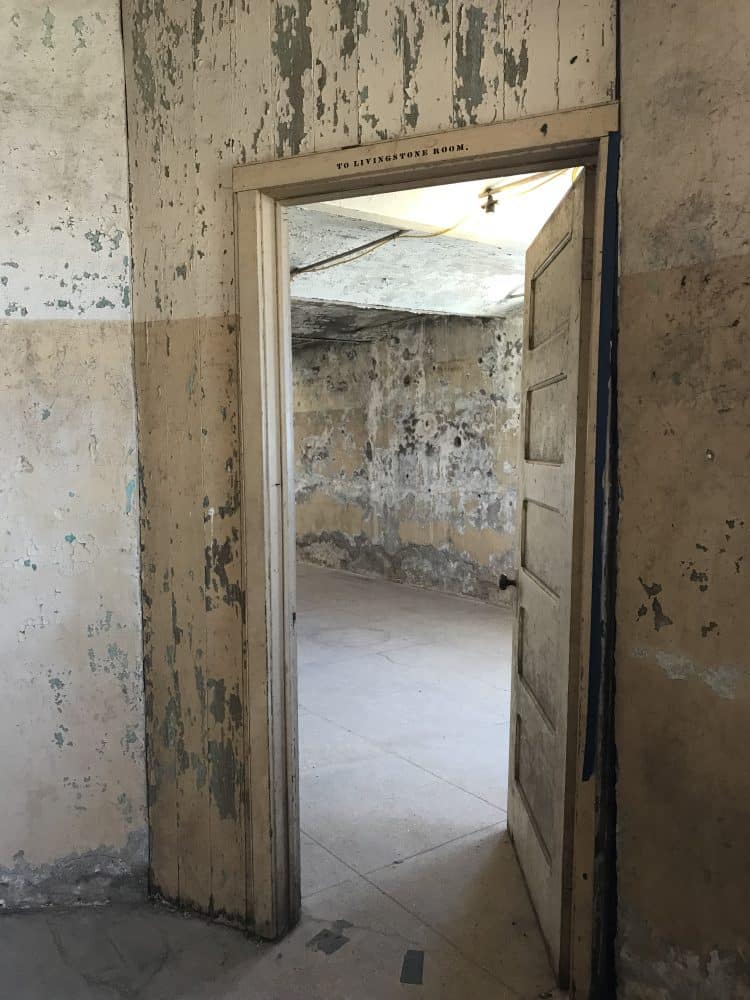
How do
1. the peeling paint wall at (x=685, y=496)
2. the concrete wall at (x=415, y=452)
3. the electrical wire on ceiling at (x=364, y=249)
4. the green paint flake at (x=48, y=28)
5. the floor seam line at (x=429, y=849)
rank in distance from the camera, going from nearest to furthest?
the peeling paint wall at (x=685, y=496), the green paint flake at (x=48, y=28), the floor seam line at (x=429, y=849), the electrical wire on ceiling at (x=364, y=249), the concrete wall at (x=415, y=452)

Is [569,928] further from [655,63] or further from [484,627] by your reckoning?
[484,627]

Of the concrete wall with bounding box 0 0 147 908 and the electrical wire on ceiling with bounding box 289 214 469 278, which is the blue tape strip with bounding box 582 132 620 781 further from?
the electrical wire on ceiling with bounding box 289 214 469 278

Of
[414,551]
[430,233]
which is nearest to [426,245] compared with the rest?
[430,233]

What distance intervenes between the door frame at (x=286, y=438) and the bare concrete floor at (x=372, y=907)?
0.18 meters

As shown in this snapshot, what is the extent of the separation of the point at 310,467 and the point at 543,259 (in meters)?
6.18

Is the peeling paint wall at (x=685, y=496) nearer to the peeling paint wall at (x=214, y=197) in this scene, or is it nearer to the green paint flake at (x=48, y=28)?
the peeling paint wall at (x=214, y=197)

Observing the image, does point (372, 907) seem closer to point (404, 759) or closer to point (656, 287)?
point (404, 759)

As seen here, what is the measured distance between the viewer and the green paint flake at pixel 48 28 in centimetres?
206

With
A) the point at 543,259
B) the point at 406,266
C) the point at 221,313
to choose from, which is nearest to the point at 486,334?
the point at 406,266

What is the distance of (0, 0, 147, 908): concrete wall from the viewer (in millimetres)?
2070

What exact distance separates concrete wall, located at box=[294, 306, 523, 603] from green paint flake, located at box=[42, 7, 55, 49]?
168 inches

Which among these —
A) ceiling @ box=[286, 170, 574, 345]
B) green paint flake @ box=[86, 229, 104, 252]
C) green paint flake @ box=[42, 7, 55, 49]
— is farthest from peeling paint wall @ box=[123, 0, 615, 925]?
ceiling @ box=[286, 170, 574, 345]

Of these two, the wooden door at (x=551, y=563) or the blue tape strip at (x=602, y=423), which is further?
the wooden door at (x=551, y=563)

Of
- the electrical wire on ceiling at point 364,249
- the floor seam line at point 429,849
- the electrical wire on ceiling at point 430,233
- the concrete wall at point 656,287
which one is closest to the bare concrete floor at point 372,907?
the floor seam line at point 429,849
